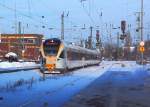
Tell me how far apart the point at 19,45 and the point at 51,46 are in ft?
294

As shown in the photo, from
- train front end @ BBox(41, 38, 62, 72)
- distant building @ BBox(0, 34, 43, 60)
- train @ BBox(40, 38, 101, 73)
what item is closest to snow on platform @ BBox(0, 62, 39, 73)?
train @ BBox(40, 38, 101, 73)

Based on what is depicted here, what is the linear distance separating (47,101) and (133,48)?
15693 cm

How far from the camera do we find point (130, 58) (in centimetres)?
17838

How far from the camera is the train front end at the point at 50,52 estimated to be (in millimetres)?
52562

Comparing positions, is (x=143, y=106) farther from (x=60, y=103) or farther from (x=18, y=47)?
(x=18, y=47)

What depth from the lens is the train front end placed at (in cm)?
5256

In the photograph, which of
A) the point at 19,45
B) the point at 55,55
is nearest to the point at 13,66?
the point at 55,55

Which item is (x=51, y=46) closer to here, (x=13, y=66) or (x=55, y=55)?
(x=55, y=55)

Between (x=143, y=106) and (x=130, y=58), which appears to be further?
(x=130, y=58)

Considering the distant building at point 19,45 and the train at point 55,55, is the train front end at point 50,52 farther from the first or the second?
the distant building at point 19,45

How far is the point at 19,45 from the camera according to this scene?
141m

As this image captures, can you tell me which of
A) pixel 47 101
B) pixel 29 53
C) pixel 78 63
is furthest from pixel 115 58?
pixel 47 101

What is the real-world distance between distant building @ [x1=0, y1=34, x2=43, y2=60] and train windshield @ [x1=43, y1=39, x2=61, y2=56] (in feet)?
277

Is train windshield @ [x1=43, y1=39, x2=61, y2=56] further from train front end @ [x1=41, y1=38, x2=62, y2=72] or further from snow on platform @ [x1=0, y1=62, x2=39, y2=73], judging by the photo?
snow on platform @ [x1=0, y1=62, x2=39, y2=73]
